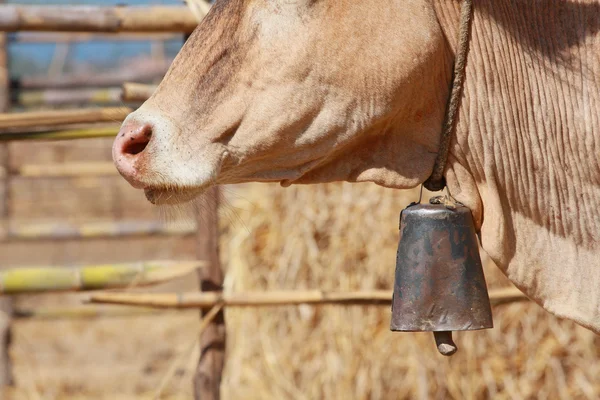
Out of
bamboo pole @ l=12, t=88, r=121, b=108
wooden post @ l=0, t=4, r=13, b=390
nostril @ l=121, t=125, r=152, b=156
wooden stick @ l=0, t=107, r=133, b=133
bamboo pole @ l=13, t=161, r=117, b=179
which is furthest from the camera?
bamboo pole @ l=12, t=88, r=121, b=108

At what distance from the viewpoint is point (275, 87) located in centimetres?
175

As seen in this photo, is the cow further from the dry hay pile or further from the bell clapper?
the dry hay pile

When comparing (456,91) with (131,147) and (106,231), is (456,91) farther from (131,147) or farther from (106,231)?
(106,231)

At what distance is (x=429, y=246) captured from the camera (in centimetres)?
181

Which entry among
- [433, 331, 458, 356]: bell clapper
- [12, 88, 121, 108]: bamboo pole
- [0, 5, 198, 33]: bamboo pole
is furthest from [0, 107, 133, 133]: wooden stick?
[12, 88, 121, 108]: bamboo pole

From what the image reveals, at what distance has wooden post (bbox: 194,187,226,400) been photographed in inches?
112

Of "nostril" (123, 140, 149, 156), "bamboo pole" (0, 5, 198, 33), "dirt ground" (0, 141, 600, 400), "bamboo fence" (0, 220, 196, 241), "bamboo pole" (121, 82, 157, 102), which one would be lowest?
"dirt ground" (0, 141, 600, 400)

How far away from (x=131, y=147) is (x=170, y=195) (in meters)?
0.13

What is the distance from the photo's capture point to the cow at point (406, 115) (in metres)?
1.75

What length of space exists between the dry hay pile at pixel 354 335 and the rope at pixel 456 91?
7.17 ft

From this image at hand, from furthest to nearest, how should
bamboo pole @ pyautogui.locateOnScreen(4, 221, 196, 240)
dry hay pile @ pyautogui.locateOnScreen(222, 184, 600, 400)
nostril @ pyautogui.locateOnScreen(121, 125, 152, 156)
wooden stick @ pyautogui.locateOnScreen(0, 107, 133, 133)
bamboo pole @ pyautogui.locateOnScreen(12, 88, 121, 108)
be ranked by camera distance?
bamboo pole @ pyautogui.locateOnScreen(12, 88, 121, 108)
bamboo pole @ pyautogui.locateOnScreen(4, 221, 196, 240)
dry hay pile @ pyautogui.locateOnScreen(222, 184, 600, 400)
wooden stick @ pyautogui.locateOnScreen(0, 107, 133, 133)
nostril @ pyautogui.locateOnScreen(121, 125, 152, 156)

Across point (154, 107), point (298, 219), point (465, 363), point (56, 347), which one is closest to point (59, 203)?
point (56, 347)

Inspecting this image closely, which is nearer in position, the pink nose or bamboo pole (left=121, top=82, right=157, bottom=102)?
the pink nose

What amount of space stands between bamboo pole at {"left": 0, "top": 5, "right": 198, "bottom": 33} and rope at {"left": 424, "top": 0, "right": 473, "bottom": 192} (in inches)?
50.1
